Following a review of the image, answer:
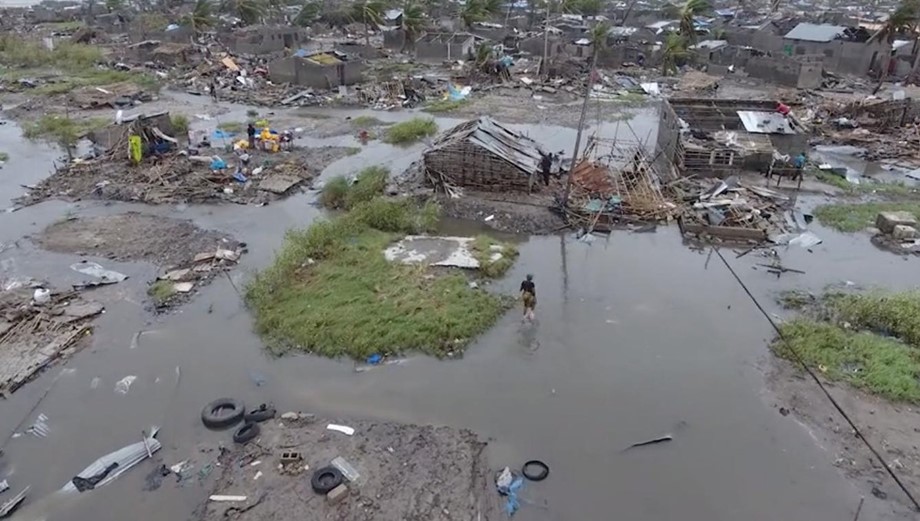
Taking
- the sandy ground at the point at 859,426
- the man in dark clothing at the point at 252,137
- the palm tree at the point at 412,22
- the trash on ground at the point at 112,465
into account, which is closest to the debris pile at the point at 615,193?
the sandy ground at the point at 859,426

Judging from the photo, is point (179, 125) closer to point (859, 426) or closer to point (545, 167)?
point (545, 167)

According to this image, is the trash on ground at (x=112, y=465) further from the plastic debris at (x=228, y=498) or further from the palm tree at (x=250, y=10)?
the palm tree at (x=250, y=10)

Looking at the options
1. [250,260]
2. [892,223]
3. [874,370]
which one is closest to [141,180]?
[250,260]

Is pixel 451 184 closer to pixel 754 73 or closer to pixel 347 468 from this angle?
pixel 347 468

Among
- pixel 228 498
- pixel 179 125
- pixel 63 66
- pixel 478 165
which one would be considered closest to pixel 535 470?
pixel 228 498

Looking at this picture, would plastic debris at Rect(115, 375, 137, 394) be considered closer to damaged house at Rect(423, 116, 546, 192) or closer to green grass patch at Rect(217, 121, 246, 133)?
damaged house at Rect(423, 116, 546, 192)

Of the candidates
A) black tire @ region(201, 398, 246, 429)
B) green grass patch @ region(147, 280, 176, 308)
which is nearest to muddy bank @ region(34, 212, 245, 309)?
green grass patch @ region(147, 280, 176, 308)
